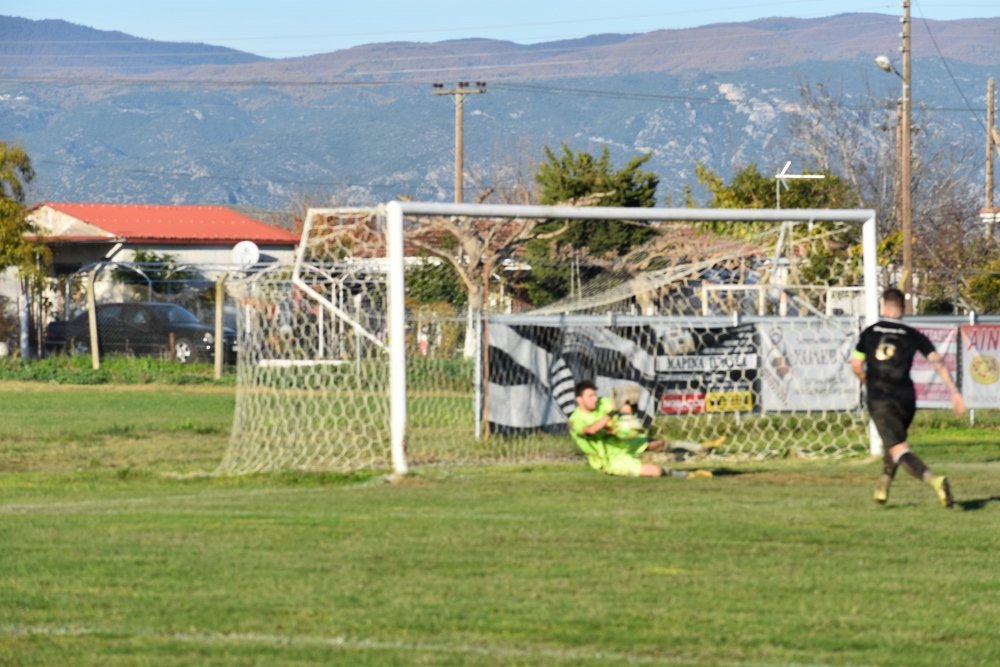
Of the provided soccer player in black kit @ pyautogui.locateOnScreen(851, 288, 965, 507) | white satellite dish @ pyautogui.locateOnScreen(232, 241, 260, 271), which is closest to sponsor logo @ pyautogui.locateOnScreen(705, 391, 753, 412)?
soccer player in black kit @ pyautogui.locateOnScreen(851, 288, 965, 507)

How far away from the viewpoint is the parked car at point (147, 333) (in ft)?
129

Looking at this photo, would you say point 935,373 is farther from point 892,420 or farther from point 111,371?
point 111,371

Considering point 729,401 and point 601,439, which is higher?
point 729,401

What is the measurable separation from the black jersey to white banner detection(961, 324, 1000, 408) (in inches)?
389

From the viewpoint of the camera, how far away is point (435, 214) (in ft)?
57.8

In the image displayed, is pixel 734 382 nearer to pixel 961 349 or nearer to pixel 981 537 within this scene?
pixel 961 349

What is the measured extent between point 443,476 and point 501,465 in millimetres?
1736

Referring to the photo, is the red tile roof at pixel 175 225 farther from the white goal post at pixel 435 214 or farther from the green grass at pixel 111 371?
the white goal post at pixel 435 214

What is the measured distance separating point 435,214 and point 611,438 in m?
2.78

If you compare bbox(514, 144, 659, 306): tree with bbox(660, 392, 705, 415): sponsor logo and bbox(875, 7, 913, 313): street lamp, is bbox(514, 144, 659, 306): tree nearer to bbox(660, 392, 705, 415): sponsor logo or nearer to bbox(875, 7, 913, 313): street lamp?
bbox(660, 392, 705, 415): sponsor logo

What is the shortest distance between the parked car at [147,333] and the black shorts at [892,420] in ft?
86.4

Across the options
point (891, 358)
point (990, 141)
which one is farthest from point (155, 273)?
point (891, 358)

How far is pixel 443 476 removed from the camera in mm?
16688

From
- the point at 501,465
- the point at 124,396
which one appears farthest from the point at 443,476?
the point at 124,396
